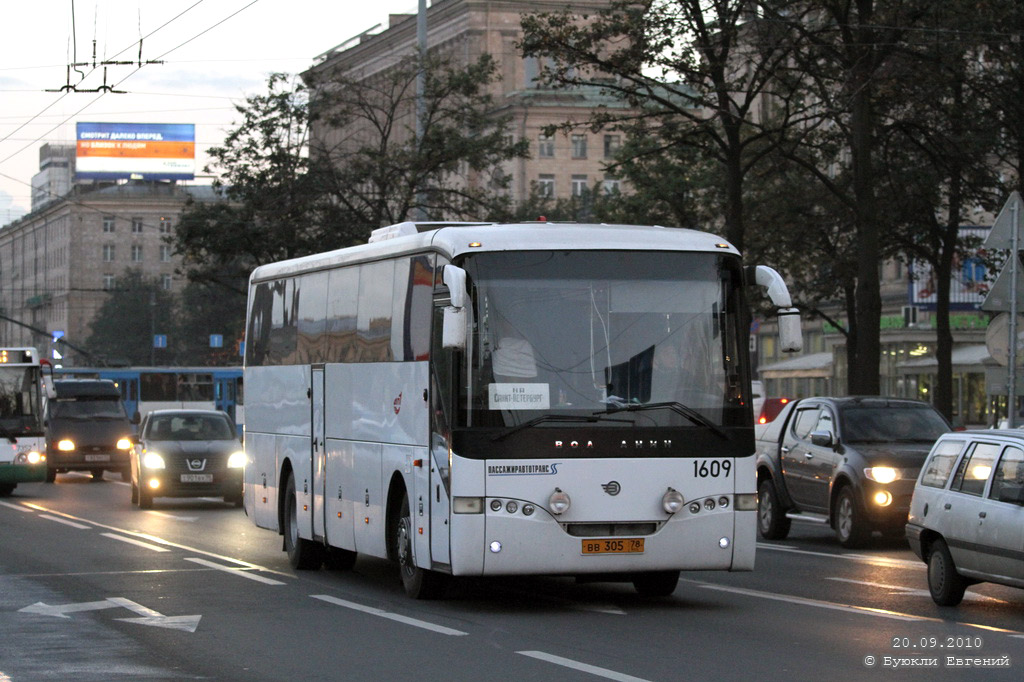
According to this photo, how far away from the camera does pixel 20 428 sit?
108ft

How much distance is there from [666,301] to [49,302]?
149 metres

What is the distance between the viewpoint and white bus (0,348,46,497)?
108ft

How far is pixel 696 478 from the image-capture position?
14.0m

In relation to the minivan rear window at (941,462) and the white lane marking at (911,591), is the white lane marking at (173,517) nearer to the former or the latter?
the white lane marking at (911,591)

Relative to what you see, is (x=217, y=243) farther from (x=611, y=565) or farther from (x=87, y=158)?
(x=87, y=158)

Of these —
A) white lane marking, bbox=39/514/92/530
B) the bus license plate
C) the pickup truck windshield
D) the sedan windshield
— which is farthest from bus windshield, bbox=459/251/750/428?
the sedan windshield

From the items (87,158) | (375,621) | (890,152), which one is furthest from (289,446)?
(87,158)

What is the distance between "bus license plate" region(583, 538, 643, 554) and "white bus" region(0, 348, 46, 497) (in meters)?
20.8

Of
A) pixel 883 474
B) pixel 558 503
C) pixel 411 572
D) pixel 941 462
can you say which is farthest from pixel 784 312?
pixel 883 474

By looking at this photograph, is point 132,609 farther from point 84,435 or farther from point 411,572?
point 84,435

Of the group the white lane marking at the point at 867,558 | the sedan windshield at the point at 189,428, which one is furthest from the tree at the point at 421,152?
the white lane marking at the point at 867,558

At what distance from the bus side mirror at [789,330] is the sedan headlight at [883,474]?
7.43 metres

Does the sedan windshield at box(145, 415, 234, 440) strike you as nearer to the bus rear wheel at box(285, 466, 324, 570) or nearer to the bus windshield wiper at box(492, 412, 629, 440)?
the bus rear wheel at box(285, 466, 324, 570)

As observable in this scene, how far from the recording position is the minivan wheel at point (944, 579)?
47.3 feet
